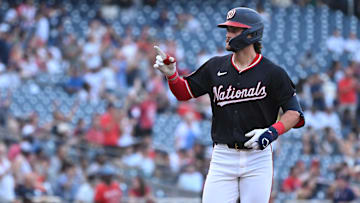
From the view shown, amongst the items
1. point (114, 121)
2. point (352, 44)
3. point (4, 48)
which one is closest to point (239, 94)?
point (114, 121)

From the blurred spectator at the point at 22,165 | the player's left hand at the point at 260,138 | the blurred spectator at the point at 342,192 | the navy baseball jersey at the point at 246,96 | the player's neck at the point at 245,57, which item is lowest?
the blurred spectator at the point at 342,192

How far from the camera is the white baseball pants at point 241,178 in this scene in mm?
5180

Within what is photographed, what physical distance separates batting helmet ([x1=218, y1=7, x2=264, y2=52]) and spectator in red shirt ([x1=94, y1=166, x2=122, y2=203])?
18.0 ft

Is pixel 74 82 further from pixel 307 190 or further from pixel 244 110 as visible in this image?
pixel 244 110

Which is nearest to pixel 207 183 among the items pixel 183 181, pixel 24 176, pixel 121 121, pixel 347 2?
pixel 24 176

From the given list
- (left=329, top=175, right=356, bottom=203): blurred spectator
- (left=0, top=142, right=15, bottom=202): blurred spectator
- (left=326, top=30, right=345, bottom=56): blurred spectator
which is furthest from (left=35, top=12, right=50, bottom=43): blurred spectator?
(left=329, top=175, right=356, bottom=203): blurred spectator

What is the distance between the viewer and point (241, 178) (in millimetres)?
5230

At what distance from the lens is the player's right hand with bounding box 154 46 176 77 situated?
5.16 metres

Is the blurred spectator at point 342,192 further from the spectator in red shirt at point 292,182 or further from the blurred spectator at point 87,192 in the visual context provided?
the blurred spectator at point 87,192

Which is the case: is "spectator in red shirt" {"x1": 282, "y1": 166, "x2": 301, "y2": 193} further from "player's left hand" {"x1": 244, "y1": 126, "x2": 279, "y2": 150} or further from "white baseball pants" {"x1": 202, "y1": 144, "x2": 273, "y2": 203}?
"player's left hand" {"x1": 244, "y1": 126, "x2": 279, "y2": 150}

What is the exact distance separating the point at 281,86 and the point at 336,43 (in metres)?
13.2

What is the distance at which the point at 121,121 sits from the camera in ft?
41.3

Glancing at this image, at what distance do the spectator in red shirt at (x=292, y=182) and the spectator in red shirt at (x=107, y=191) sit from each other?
106 inches

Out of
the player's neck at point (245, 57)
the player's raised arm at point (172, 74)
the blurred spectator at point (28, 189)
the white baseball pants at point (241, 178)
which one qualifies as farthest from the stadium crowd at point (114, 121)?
the player's neck at point (245, 57)
